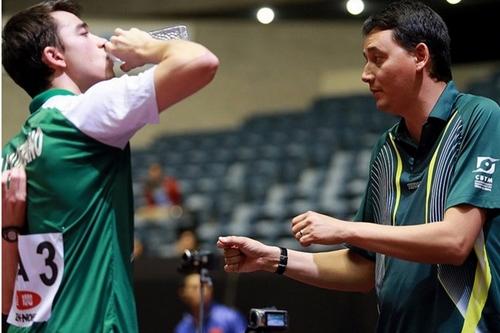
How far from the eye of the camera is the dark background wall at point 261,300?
7.21 metres

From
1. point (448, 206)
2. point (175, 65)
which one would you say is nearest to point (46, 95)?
point (175, 65)

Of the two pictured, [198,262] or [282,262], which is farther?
[198,262]

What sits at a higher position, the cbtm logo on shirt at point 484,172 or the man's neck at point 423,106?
the man's neck at point 423,106

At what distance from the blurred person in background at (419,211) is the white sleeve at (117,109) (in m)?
0.58

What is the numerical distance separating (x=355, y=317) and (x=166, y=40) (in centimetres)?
478

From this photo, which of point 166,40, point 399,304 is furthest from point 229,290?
point 166,40

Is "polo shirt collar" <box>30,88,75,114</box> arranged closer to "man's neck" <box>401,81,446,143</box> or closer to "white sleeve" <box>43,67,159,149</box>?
"white sleeve" <box>43,67,159,149</box>

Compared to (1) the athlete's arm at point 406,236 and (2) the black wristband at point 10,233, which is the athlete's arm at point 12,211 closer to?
(2) the black wristband at point 10,233

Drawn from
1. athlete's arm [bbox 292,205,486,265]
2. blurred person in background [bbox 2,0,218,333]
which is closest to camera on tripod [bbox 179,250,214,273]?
athlete's arm [bbox 292,205,486,265]

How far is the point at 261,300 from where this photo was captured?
764 centimetres

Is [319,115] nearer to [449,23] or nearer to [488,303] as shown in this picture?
[449,23]

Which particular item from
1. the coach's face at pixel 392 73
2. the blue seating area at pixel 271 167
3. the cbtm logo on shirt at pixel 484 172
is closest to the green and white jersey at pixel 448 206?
the cbtm logo on shirt at pixel 484 172

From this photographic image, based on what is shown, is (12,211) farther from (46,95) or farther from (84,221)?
(46,95)

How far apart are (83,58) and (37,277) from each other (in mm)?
623
